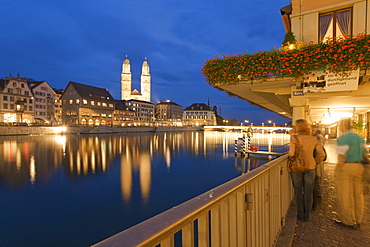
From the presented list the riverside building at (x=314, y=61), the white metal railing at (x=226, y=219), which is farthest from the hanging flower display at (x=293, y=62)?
the white metal railing at (x=226, y=219)

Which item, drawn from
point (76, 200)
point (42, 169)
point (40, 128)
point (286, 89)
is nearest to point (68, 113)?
point (40, 128)

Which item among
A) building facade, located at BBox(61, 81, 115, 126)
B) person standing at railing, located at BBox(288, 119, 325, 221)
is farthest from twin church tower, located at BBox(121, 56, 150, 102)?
person standing at railing, located at BBox(288, 119, 325, 221)

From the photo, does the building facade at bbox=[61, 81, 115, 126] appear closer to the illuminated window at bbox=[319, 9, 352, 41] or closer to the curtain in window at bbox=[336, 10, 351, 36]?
the illuminated window at bbox=[319, 9, 352, 41]

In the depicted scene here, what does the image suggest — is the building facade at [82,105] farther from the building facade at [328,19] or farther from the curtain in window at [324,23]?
the curtain in window at [324,23]

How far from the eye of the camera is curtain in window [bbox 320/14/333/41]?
7883 mm

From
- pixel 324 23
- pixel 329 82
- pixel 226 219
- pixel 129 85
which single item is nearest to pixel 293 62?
pixel 329 82

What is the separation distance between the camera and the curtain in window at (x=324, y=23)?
7.88 meters

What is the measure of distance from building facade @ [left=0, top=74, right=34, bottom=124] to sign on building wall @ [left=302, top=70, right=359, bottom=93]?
221ft

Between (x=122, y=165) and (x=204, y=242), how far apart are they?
1983 cm

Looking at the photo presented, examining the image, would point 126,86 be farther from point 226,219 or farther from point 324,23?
point 226,219

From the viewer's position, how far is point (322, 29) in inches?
314

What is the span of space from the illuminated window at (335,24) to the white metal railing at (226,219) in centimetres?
582

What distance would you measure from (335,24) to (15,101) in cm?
7184

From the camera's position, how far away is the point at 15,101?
204 feet
